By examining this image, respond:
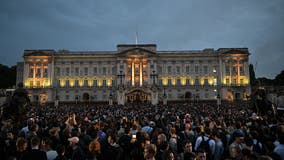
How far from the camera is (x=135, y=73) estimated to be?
75.6 meters

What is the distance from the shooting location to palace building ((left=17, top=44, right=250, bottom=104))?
74.1 meters

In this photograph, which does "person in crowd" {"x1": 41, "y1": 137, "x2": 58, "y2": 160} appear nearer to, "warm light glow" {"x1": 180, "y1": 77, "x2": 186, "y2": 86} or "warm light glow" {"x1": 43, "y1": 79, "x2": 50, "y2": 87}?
"warm light glow" {"x1": 180, "y1": 77, "x2": 186, "y2": 86}

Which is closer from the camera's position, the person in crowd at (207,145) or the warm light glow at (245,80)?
the person in crowd at (207,145)

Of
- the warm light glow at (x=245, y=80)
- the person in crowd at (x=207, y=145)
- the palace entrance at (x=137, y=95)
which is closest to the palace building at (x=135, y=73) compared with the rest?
the warm light glow at (x=245, y=80)

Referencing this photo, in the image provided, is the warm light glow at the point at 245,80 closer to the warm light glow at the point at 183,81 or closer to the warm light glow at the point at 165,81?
the warm light glow at the point at 183,81

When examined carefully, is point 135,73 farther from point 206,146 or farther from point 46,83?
point 206,146

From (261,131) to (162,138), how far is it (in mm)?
3641

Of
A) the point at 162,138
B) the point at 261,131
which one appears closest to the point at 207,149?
the point at 162,138

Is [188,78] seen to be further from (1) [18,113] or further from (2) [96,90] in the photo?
(1) [18,113]

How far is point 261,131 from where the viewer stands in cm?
748

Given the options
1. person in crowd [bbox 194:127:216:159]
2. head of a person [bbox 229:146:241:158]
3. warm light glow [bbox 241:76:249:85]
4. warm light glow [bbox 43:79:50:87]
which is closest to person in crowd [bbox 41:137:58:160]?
person in crowd [bbox 194:127:216:159]

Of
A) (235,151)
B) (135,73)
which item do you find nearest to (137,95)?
(135,73)

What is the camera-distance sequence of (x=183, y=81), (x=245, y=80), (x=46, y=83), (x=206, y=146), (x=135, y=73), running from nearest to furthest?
1. (x=206, y=146)
2. (x=46, y=83)
3. (x=135, y=73)
4. (x=245, y=80)
5. (x=183, y=81)

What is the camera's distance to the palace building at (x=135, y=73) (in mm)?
74062
